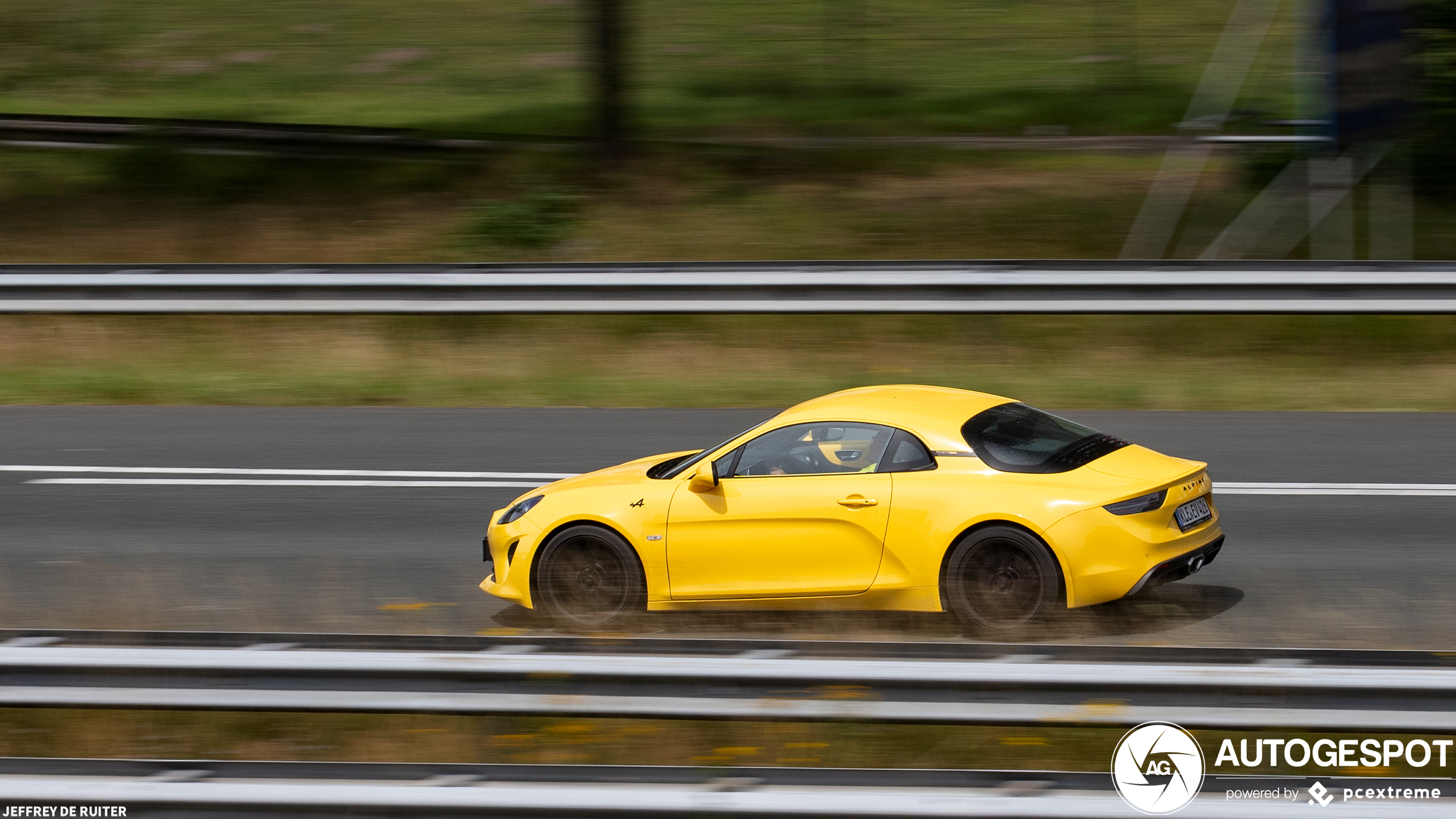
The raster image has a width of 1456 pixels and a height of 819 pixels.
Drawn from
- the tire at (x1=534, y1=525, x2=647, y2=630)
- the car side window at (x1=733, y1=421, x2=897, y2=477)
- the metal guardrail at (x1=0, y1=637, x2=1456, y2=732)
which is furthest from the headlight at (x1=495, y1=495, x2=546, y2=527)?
the metal guardrail at (x1=0, y1=637, x2=1456, y2=732)

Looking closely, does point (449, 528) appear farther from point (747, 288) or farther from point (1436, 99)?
point (1436, 99)

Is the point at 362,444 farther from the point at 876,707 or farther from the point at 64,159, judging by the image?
the point at 64,159

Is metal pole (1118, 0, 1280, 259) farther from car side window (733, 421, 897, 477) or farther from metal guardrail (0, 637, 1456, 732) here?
metal guardrail (0, 637, 1456, 732)

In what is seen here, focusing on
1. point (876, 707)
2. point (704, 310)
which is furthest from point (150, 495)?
point (876, 707)

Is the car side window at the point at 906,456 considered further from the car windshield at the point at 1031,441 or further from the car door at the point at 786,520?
the car windshield at the point at 1031,441

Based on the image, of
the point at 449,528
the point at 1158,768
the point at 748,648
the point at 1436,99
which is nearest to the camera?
the point at 1158,768

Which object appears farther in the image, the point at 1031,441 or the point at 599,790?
the point at 1031,441

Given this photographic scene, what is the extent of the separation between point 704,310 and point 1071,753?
7.44m

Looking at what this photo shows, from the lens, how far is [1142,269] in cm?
1195

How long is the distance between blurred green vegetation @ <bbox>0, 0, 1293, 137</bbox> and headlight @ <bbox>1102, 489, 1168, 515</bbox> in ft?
44.1

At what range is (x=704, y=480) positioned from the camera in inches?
277

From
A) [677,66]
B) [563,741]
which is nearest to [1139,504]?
[563,741]

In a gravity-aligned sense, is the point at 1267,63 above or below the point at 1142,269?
above

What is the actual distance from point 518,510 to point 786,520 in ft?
4.63
